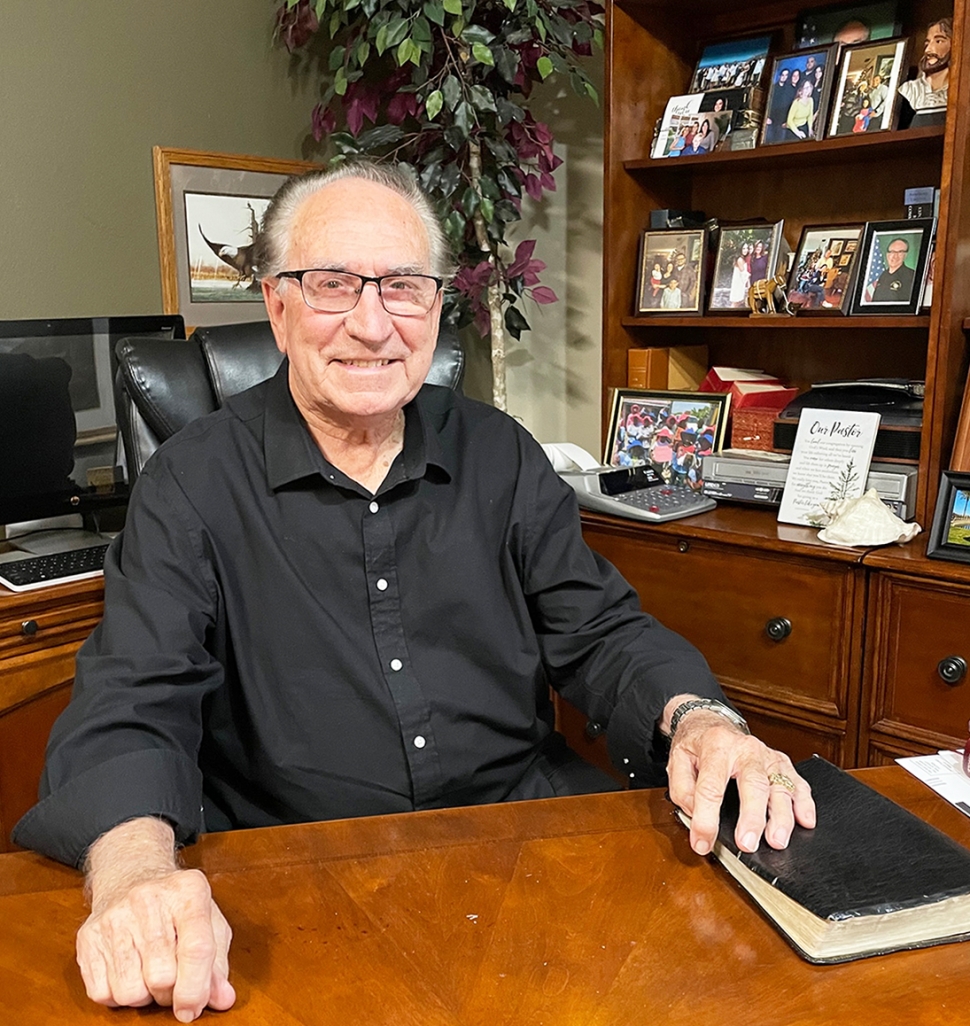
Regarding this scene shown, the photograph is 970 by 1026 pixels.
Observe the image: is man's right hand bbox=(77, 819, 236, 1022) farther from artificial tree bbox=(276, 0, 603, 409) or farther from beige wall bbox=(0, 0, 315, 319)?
artificial tree bbox=(276, 0, 603, 409)

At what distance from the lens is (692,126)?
2.36m

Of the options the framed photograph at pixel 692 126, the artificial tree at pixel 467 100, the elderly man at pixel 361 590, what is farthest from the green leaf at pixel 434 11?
the elderly man at pixel 361 590

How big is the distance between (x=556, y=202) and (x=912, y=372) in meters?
1.14

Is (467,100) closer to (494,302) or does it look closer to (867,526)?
(494,302)

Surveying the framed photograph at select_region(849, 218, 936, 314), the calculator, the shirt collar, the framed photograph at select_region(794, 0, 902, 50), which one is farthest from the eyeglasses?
the framed photograph at select_region(794, 0, 902, 50)

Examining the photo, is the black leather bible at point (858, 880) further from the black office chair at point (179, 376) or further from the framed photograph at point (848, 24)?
the framed photograph at point (848, 24)

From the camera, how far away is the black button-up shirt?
1.25 m

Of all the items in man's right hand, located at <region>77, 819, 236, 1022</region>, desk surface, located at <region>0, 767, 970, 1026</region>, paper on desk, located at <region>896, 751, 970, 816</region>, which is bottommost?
desk surface, located at <region>0, 767, 970, 1026</region>

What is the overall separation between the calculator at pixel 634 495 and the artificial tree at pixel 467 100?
19.9 inches

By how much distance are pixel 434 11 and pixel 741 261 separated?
896 mm

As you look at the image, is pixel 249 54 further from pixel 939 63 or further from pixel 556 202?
pixel 939 63

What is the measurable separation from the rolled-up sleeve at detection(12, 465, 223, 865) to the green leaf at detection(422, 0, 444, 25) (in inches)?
58.5

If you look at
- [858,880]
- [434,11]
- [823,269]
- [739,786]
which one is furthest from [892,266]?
[858,880]

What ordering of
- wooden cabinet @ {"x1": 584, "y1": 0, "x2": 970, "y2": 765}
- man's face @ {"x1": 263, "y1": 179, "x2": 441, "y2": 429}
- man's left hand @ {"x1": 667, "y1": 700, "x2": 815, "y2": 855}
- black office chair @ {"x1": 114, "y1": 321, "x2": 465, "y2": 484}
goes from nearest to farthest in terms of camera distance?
man's left hand @ {"x1": 667, "y1": 700, "x2": 815, "y2": 855}, man's face @ {"x1": 263, "y1": 179, "x2": 441, "y2": 429}, black office chair @ {"x1": 114, "y1": 321, "x2": 465, "y2": 484}, wooden cabinet @ {"x1": 584, "y1": 0, "x2": 970, "y2": 765}
